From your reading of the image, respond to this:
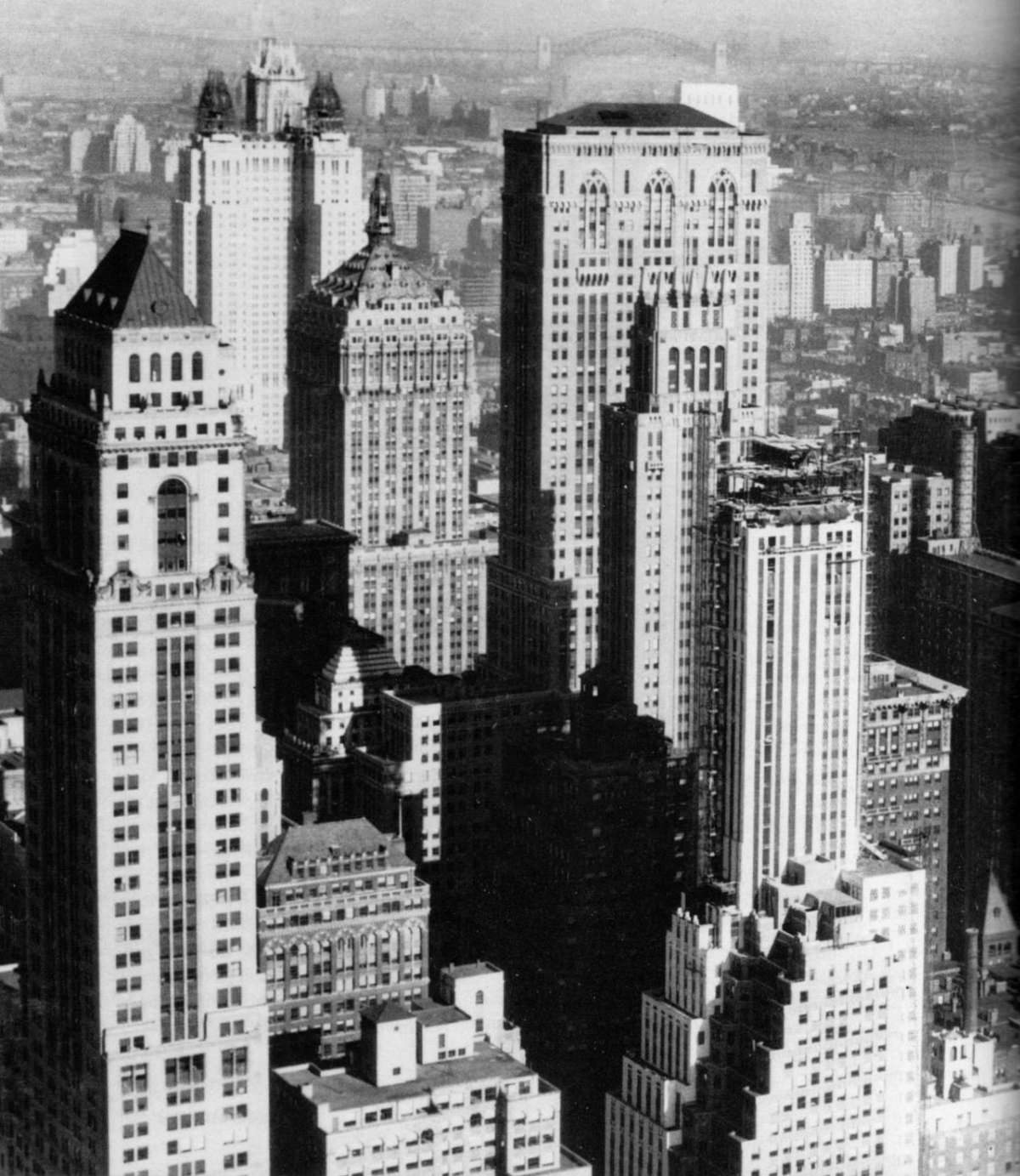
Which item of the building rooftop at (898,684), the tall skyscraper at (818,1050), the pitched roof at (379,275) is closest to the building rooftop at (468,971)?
the tall skyscraper at (818,1050)

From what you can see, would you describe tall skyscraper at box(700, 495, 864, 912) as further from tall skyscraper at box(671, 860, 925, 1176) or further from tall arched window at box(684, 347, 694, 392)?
tall arched window at box(684, 347, 694, 392)

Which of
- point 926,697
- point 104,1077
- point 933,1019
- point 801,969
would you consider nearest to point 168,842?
point 104,1077

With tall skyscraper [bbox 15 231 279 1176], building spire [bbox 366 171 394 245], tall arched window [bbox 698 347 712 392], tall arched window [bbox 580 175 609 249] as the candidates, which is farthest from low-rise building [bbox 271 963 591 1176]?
building spire [bbox 366 171 394 245]

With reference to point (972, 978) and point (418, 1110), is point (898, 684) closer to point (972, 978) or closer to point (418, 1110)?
point (972, 978)

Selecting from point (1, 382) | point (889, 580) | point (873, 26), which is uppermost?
point (873, 26)

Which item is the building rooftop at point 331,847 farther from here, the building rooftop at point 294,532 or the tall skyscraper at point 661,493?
the building rooftop at point 294,532

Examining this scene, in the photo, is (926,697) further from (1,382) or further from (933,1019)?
(1,382)

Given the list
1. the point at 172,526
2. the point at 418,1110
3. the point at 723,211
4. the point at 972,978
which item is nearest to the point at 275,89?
the point at 723,211
